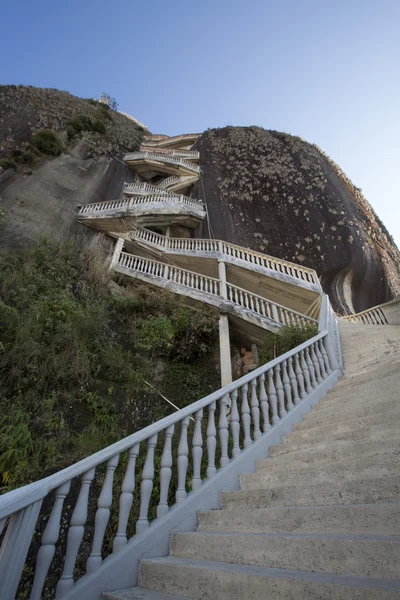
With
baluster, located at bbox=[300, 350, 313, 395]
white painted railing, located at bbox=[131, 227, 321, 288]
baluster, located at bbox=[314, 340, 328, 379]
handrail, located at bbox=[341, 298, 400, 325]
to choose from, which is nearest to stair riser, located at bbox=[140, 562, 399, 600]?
baluster, located at bbox=[300, 350, 313, 395]

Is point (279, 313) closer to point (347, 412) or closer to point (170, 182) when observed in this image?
point (347, 412)

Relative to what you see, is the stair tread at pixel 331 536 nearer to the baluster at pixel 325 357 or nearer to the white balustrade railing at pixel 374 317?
the baluster at pixel 325 357

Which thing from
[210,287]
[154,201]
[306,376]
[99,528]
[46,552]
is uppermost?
[154,201]

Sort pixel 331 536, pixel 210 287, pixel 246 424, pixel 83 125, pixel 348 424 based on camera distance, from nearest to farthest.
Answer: pixel 331 536 → pixel 348 424 → pixel 246 424 → pixel 210 287 → pixel 83 125

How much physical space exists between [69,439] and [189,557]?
3.13 m

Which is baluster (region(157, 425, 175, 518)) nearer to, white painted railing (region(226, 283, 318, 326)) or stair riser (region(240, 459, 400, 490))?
stair riser (region(240, 459, 400, 490))

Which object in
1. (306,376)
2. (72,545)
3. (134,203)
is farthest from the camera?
(134,203)

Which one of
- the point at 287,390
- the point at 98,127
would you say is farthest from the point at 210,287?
the point at 98,127

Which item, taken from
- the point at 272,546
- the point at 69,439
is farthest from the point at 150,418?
the point at 272,546

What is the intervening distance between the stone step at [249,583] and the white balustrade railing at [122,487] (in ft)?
1.27

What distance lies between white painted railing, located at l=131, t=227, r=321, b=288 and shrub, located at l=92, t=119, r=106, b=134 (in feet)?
31.8

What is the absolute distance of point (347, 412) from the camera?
3.31m

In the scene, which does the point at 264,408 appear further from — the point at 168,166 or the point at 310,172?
the point at 168,166

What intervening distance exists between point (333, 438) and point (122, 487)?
6.48 ft
